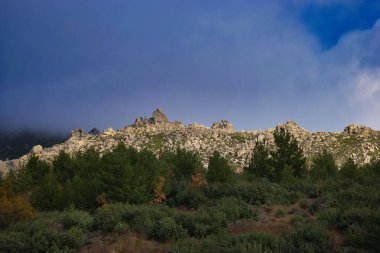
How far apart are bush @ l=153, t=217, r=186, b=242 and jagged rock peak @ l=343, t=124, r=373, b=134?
13598cm

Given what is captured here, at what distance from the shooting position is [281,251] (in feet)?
35.4

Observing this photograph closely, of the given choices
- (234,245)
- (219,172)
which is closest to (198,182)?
(219,172)

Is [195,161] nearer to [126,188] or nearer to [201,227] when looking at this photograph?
[126,188]

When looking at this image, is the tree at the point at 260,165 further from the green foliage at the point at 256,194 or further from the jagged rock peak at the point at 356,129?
the jagged rock peak at the point at 356,129

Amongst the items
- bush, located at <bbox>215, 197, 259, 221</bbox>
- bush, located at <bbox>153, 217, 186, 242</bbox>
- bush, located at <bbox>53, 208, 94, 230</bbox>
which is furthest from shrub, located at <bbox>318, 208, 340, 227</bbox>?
bush, located at <bbox>53, 208, 94, 230</bbox>

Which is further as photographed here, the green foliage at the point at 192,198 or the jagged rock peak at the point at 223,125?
the jagged rock peak at the point at 223,125

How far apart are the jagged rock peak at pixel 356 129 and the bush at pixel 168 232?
136 m

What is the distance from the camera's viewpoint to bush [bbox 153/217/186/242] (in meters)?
14.7

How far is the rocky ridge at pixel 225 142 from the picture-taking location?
386ft

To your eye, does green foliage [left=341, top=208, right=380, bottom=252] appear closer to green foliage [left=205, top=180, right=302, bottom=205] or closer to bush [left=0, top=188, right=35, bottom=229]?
green foliage [left=205, top=180, right=302, bottom=205]

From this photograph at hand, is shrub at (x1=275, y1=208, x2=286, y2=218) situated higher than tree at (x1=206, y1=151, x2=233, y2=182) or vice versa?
tree at (x1=206, y1=151, x2=233, y2=182)

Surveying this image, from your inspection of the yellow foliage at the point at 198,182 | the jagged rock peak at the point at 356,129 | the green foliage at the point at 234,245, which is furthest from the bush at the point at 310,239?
the jagged rock peak at the point at 356,129

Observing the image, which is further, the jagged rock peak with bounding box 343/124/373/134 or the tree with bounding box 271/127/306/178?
the jagged rock peak with bounding box 343/124/373/134

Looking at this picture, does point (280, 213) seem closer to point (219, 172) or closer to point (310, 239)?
point (310, 239)
